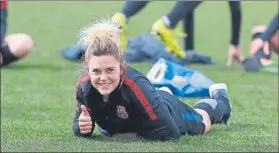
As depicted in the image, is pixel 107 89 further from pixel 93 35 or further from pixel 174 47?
pixel 174 47

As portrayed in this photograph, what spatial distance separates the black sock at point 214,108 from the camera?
486 cm

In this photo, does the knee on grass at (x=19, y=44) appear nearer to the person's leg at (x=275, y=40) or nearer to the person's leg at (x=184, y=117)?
the person's leg at (x=275, y=40)

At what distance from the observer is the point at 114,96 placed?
408cm

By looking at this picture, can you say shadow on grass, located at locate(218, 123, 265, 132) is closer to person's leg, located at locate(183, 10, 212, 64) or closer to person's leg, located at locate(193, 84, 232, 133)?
person's leg, located at locate(193, 84, 232, 133)

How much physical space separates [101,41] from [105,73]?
17 cm

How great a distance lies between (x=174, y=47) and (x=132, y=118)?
9.04ft

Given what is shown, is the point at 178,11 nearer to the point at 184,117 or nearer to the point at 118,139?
the point at 184,117

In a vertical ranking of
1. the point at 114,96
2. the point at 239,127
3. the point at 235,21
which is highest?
the point at 114,96

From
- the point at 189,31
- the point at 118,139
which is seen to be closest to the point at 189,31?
the point at 189,31

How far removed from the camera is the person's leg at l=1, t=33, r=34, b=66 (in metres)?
7.49

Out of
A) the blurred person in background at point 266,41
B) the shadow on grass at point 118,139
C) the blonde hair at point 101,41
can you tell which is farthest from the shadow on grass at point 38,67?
the blonde hair at point 101,41

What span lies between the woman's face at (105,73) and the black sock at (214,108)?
100 centimetres

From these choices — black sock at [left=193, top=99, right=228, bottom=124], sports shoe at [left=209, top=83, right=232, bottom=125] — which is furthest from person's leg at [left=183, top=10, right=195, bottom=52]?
black sock at [left=193, top=99, right=228, bottom=124]

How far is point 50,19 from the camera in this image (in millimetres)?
10977
